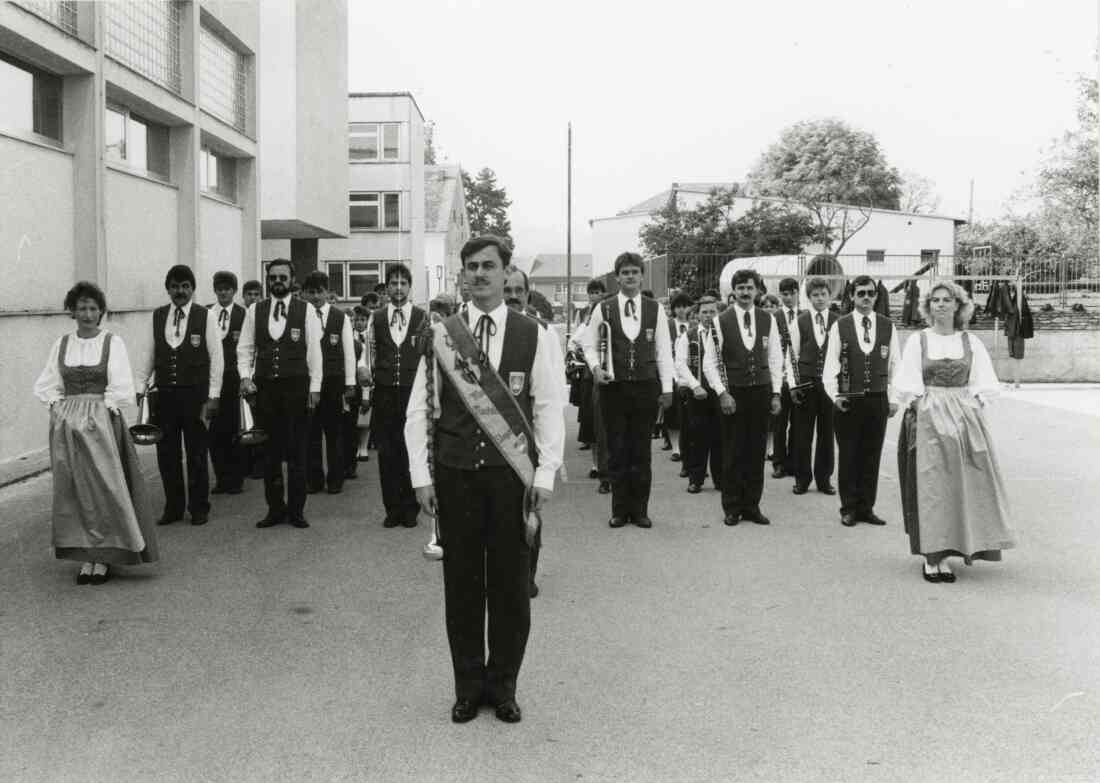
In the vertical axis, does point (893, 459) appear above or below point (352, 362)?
below

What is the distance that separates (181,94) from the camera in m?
16.8

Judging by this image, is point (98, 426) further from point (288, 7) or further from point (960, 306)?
point (288, 7)

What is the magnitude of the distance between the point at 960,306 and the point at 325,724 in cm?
497

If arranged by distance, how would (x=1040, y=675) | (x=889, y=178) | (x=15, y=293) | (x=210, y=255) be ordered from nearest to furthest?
1. (x=1040, y=675)
2. (x=15, y=293)
3. (x=210, y=255)
4. (x=889, y=178)

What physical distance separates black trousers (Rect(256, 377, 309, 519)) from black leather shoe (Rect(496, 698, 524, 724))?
4.73 m

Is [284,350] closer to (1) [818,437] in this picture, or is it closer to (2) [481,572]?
(2) [481,572]

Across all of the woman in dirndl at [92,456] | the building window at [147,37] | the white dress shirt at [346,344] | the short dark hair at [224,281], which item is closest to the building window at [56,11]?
the building window at [147,37]

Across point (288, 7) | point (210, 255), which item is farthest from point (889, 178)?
point (210, 255)

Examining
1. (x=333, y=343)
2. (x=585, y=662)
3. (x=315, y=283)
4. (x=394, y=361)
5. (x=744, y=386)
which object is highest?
(x=315, y=283)

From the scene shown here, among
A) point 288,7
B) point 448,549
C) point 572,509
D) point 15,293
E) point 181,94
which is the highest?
point 288,7

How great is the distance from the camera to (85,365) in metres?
7.36

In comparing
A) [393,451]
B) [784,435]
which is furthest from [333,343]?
[784,435]

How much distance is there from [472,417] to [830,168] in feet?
202

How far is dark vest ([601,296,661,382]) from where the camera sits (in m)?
9.27
